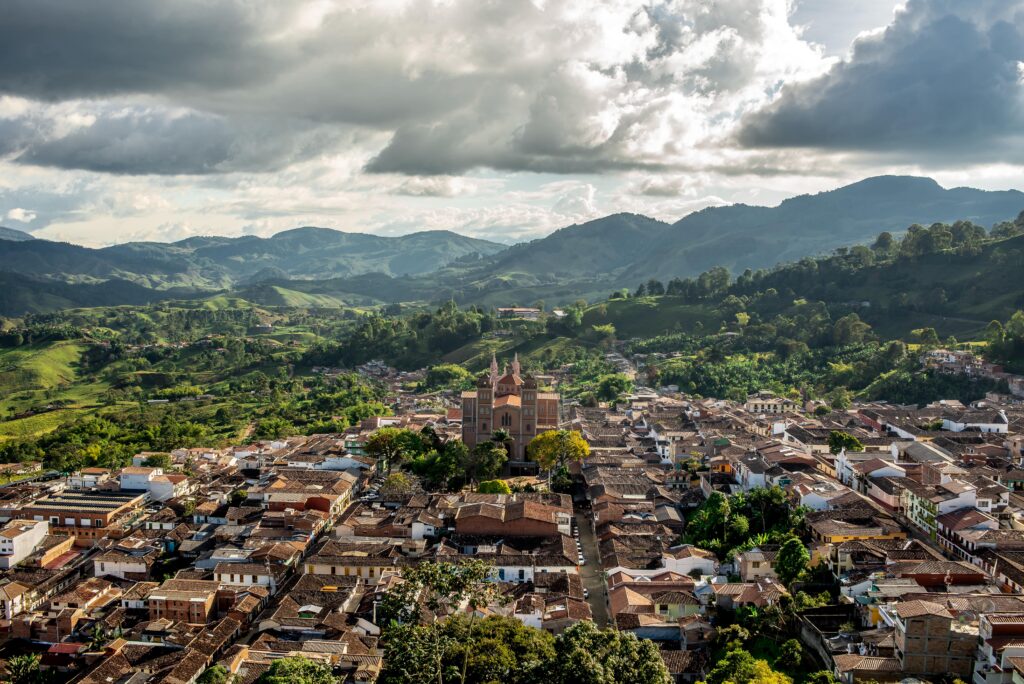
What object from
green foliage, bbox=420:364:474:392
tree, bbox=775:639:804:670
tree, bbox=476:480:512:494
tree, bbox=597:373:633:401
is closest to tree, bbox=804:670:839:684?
tree, bbox=775:639:804:670

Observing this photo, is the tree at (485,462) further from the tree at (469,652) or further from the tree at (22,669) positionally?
the tree at (22,669)

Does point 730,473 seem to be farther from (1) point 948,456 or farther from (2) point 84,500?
(2) point 84,500

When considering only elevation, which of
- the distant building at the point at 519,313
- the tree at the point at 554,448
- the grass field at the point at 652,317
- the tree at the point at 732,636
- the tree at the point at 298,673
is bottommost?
the tree at the point at 732,636

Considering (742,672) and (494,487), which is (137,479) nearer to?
(494,487)

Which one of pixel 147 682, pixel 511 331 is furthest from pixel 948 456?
pixel 511 331

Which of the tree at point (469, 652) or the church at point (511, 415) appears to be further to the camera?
the church at point (511, 415)

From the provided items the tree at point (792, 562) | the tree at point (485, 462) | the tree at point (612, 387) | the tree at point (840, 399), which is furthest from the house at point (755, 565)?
the tree at point (612, 387)
